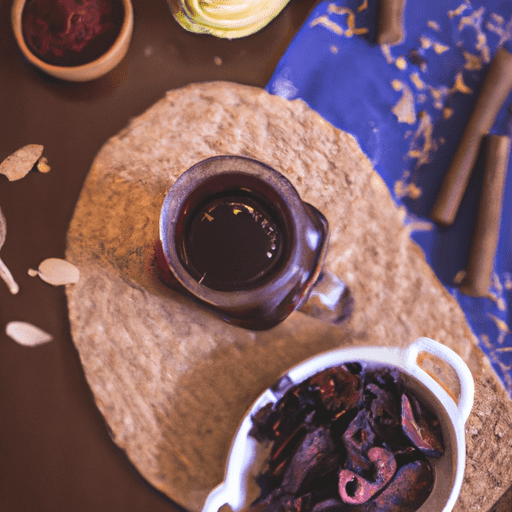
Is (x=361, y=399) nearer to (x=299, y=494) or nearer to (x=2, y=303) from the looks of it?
(x=299, y=494)

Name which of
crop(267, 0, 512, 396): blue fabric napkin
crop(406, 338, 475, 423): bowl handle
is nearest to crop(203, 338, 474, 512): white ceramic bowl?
crop(406, 338, 475, 423): bowl handle

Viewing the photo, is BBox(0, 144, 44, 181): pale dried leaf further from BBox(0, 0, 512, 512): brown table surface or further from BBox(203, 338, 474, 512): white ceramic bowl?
BBox(203, 338, 474, 512): white ceramic bowl

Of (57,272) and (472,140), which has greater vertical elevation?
(472,140)

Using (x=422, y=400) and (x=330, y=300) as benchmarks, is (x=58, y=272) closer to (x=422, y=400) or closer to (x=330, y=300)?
(x=330, y=300)

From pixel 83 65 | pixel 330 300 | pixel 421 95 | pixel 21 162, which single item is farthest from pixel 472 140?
pixel 21 162

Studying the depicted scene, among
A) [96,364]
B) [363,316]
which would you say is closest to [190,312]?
[96,364]

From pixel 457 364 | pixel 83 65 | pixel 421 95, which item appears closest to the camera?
pixel 457 364
